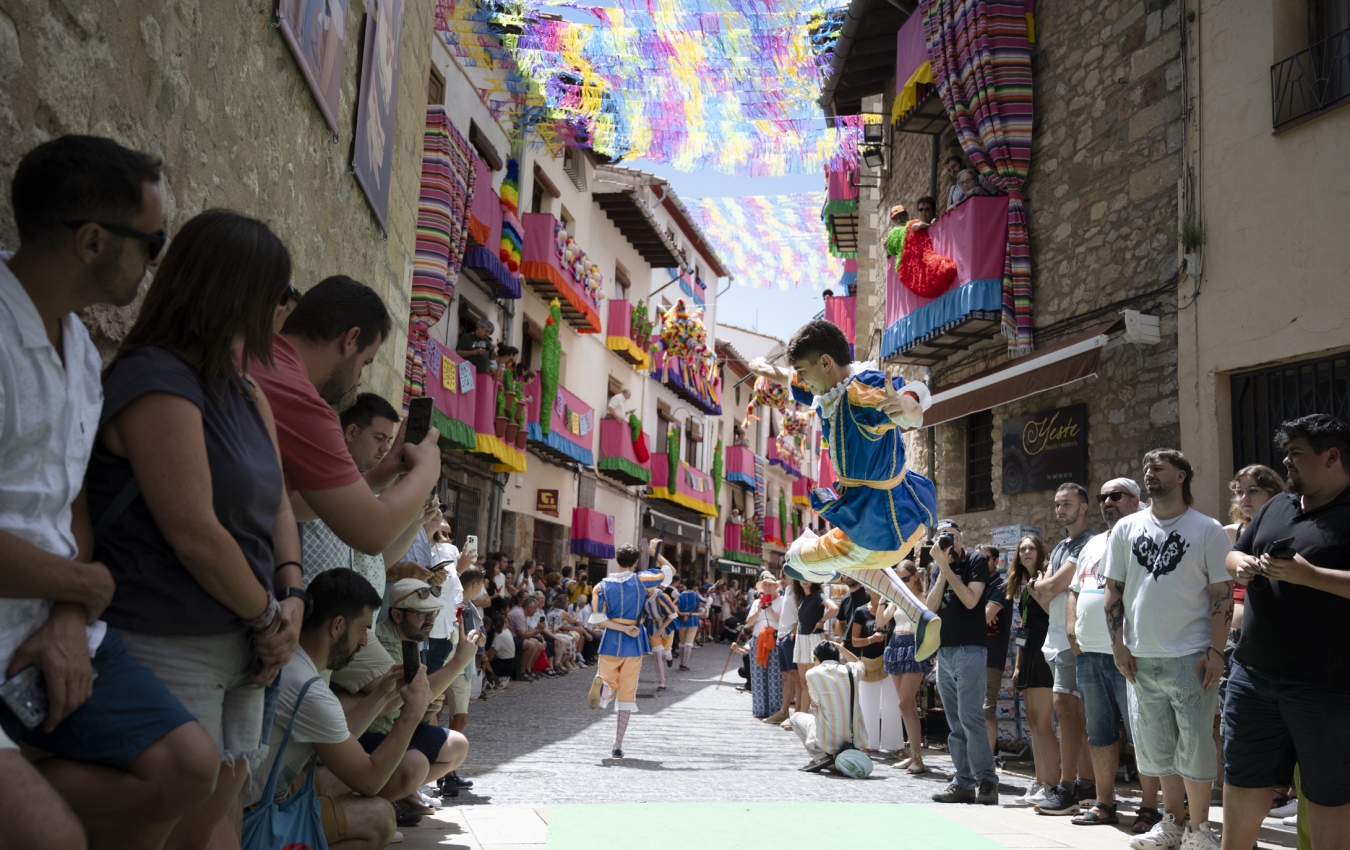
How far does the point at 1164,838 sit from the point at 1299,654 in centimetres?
159

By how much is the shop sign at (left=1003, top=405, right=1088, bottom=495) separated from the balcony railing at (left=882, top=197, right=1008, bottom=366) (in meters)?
1.27

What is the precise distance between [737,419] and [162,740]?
40.7m

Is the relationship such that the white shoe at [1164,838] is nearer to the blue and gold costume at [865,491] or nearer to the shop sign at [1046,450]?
the blue and gold costume at [865,491]

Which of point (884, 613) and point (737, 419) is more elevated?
point (737, 419)

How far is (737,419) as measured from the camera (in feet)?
139

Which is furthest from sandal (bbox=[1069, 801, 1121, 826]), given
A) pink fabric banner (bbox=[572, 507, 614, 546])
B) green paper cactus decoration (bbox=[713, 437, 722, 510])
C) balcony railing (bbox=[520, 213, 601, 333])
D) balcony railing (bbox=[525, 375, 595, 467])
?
green paper cactus decoration (bbox=[713, 437, 722, 510])

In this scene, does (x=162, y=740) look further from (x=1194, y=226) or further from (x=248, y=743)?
(x=1194, y=226)

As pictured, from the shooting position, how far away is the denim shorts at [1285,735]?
391cm

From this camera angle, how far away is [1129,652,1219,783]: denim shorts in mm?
5008

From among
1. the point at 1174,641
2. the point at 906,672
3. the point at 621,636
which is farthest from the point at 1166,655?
the point at 621,636

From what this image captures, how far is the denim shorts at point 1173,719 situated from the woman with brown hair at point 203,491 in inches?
170

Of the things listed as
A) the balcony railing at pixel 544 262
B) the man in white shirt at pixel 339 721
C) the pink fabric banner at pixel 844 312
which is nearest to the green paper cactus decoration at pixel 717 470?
the balcony railing at pixel 544 262

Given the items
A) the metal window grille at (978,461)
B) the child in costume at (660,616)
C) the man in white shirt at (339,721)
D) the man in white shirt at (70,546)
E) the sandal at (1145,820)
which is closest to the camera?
the man in white shirt at (70,546)

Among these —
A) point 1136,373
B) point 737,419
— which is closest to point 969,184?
point 1136,373
